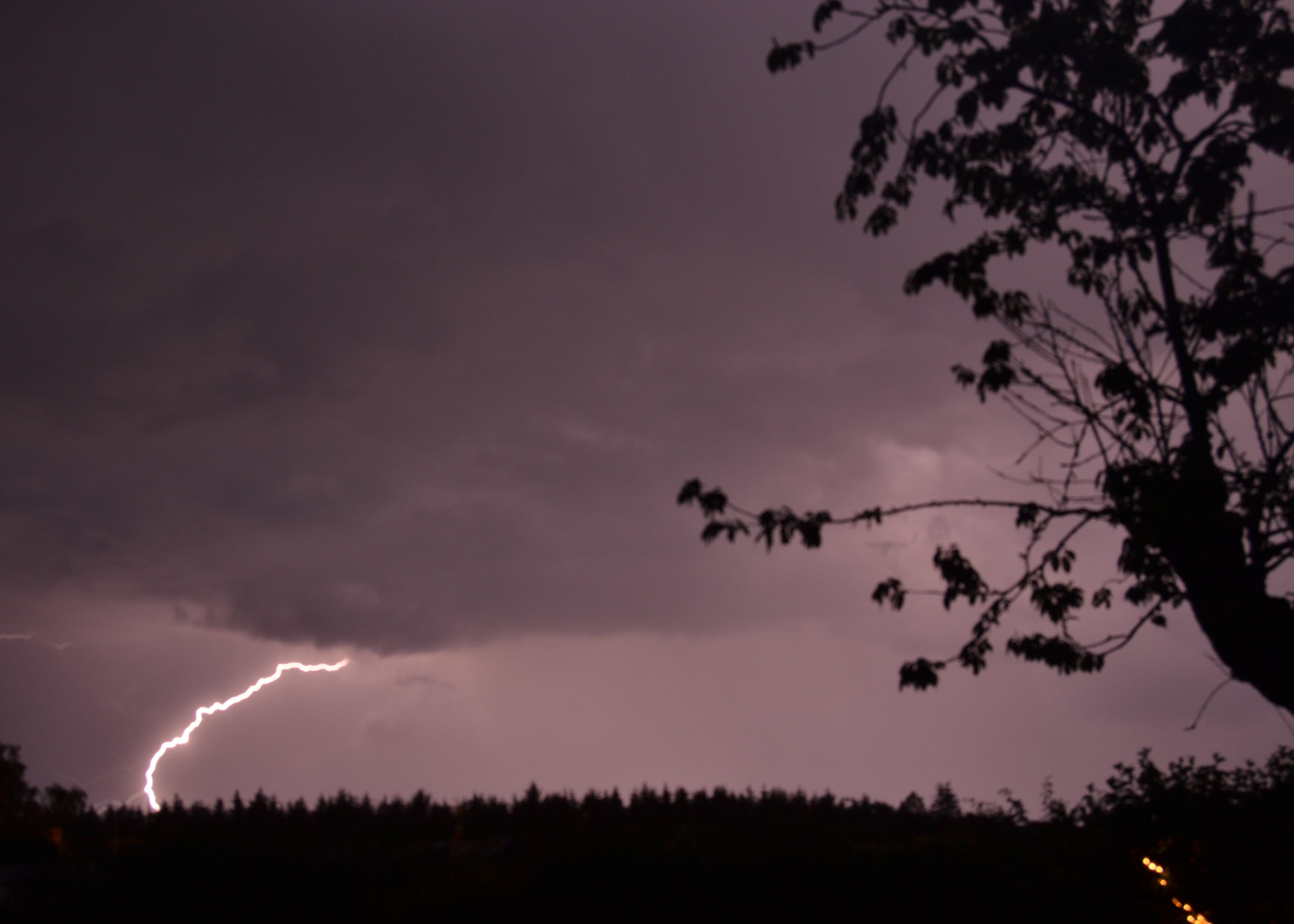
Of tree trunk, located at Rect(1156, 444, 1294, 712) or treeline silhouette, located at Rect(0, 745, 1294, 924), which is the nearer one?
tree trunk, located at Rect(1156, 444, 1294, 712)

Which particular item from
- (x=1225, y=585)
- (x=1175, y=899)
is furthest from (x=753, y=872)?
(x=1225, y=585)

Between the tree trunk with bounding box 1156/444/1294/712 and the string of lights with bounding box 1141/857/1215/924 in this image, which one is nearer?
the tree trunk with bounding box 1156/444/1294/712

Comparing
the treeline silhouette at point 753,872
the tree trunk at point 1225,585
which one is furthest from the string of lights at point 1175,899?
the tree trunk at point 1225,585

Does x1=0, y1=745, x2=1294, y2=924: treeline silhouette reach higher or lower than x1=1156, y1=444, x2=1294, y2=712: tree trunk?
lower

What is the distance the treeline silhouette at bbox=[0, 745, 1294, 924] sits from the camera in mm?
8930

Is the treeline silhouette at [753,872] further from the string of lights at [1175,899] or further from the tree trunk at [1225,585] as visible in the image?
A: the tree trunk at [1225,585]

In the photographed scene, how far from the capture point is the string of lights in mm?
8586

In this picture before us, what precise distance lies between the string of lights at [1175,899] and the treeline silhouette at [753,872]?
0.05m

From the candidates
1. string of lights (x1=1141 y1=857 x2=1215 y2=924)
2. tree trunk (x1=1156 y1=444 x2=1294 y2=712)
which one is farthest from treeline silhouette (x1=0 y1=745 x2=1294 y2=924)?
tree trunk (x1=1156 y1=444 x2=1294 y2=712)

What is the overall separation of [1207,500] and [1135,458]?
2.45 ft

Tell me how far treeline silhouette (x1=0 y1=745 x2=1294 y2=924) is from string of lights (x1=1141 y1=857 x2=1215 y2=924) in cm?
5

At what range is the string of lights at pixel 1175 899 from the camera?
338 inches

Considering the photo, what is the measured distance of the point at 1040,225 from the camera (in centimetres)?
984

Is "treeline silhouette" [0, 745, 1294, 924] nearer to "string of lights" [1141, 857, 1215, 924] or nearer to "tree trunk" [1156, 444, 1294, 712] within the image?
"string of lights" [1141, 857, 1215, 924]
